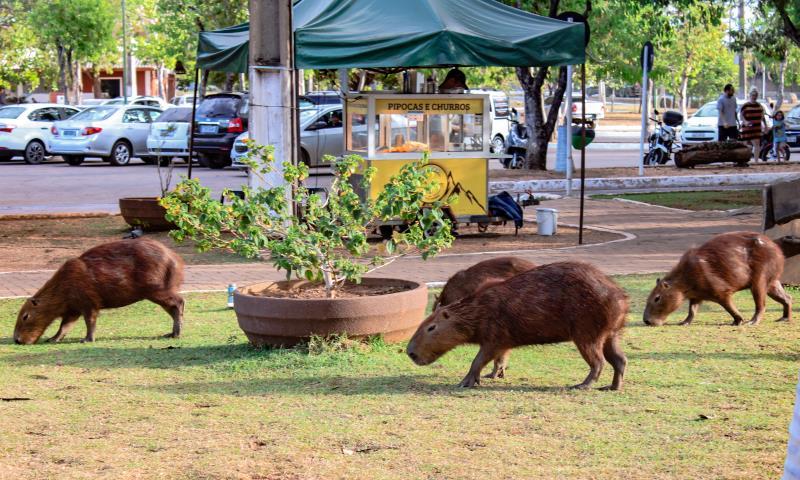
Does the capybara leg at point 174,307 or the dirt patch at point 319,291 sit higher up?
the dirt patch at point 319,291

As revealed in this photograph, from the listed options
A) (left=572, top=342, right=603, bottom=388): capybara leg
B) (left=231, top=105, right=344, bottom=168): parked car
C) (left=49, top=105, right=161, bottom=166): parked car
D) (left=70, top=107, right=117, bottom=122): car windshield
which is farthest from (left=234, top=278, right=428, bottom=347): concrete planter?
(left=70, top=107, right=117, bottom=122): car windshield

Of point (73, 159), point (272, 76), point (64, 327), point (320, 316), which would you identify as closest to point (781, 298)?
point (320, 316)

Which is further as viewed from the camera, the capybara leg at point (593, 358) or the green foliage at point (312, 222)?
the green foliage at point (312, 222)

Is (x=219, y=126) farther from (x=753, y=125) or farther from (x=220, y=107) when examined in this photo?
(x=753, y=125)

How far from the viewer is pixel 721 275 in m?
8.32

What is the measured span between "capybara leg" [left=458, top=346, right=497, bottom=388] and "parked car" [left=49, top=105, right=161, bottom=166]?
2466 centimetres

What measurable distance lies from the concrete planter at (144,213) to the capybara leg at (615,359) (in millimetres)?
9083

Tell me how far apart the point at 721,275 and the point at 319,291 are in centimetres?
299

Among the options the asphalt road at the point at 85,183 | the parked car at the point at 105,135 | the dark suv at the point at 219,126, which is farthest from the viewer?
the parked car at the point at 105,135

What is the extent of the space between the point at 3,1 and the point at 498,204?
131ft

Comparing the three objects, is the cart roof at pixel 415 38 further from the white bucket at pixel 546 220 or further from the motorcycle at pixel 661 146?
the motorcycle at pixel 661 146

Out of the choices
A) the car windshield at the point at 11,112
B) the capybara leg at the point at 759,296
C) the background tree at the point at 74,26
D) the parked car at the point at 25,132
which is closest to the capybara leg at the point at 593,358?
the capybara leg at the point at 759,296

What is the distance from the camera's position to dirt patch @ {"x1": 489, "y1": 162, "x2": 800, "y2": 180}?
23489mm

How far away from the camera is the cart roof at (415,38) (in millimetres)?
12656
